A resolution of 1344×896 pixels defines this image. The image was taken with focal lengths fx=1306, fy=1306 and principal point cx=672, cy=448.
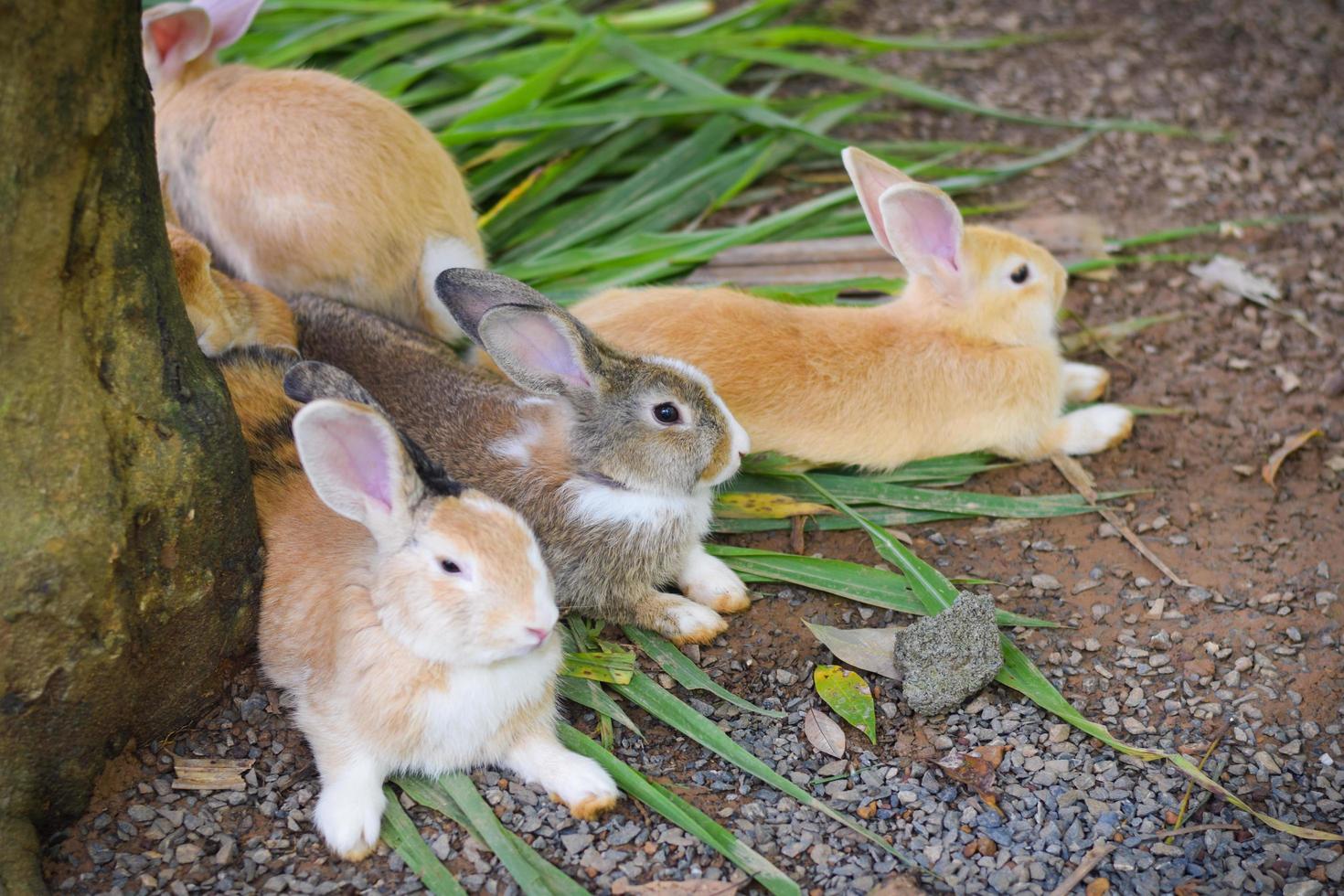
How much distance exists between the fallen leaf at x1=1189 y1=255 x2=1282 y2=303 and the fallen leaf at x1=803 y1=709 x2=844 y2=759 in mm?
2962

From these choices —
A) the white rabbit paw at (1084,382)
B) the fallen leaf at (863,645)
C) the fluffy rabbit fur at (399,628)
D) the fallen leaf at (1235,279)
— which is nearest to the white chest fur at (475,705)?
the fluffy rabbit fur at (399,628)

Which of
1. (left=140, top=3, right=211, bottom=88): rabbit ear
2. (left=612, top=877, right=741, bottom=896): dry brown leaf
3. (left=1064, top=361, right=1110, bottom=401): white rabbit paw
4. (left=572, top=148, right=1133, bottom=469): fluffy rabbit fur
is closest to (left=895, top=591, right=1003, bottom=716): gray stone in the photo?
(left=612, top=877, right=741, bottom=896): dry brown leaf

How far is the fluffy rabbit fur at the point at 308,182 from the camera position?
14.7ft

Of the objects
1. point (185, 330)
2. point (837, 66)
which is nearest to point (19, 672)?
point (185, 330)

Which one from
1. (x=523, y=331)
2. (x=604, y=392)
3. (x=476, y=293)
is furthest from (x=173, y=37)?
(x=604, y=392)

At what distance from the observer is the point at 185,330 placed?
3.20 metres

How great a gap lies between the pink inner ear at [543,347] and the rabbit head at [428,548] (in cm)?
59

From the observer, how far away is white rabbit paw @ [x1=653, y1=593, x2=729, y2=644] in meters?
3.84

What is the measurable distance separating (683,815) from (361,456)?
46.7 inches

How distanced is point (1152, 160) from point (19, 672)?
5358mm

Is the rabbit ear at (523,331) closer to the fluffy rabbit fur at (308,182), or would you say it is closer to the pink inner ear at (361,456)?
the pink inner ear at (361,456)

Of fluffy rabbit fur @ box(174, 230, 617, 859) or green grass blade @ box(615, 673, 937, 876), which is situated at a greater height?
fluffy rabbit fur @ box(174, 230, 617, 859)

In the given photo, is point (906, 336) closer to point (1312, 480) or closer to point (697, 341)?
point (697, 341)

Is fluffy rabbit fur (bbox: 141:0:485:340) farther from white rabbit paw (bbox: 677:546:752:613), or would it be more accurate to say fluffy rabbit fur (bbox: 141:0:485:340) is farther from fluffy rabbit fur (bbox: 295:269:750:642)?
white rabbit paw (bbox: 677:546:752:613)
